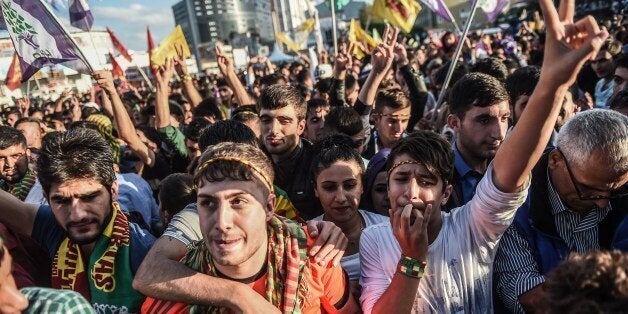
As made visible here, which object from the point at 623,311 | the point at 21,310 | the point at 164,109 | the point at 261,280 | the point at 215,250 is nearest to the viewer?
the point at 623,311

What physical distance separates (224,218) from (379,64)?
111 inches

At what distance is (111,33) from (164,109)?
10.4 metres

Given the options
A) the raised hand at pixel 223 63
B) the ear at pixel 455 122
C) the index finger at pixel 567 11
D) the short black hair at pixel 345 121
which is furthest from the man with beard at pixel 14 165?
the index finger at pixel 567 11

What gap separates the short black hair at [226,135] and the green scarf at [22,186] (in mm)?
1861

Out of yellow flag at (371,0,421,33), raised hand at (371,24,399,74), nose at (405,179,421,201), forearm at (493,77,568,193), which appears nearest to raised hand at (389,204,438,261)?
nose at (405,179,421,201)

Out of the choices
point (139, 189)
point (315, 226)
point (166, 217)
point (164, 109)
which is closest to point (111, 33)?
point (164, 109)

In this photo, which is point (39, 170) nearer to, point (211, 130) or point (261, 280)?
point (211, 130)

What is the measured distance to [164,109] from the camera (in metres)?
4.69

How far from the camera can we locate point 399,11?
8.21 meters

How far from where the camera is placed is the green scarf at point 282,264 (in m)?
1.87

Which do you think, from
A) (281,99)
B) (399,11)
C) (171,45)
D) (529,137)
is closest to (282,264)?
(529,137)

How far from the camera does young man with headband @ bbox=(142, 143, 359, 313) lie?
1854 millimetres

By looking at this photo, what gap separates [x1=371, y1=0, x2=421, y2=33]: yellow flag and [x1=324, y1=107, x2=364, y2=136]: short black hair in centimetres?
416

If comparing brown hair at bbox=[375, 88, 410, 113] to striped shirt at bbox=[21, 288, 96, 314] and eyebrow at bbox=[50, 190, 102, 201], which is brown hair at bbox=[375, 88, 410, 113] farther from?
striped shirt at bbox=[21, 288, 96, 314]
